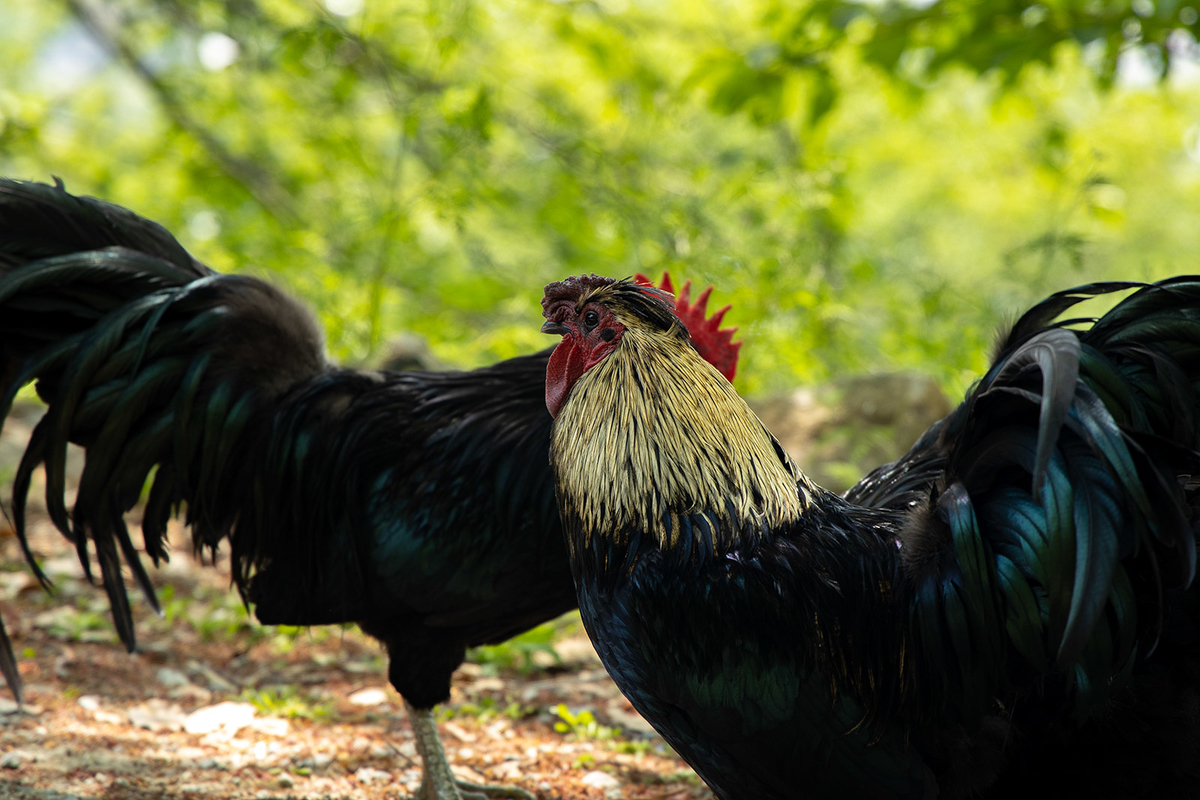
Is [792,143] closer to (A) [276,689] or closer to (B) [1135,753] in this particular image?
(A) [276,689]

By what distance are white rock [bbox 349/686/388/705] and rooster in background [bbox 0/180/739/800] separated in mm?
1147

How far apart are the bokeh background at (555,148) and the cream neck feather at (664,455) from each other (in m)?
2.81

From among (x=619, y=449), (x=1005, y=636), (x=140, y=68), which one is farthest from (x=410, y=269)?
(x=1005, y=636)

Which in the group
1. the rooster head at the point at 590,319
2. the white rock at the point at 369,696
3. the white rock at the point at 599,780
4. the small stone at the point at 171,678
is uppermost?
the rooster head at the point at 590,319

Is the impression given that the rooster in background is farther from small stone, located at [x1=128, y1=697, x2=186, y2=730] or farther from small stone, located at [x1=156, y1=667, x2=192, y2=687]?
→ small stone, located at [x1=156, y1=667, x2=192, y2=687]

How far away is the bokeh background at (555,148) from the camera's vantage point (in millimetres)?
5461

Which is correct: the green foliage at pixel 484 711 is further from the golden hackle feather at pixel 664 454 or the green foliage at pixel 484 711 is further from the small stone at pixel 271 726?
the golden hackle feather at pixel 664 454

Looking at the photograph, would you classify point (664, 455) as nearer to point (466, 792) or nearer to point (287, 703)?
point (466, 792)

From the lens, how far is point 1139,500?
1852 millimetres

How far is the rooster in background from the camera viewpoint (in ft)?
10.6

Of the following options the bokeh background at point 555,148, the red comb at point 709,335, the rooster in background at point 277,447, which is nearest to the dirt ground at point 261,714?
the rooster in background at point 277,447

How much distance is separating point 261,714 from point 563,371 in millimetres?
2518

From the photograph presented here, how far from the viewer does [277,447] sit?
11.3ft

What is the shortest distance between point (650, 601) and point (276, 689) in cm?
302
